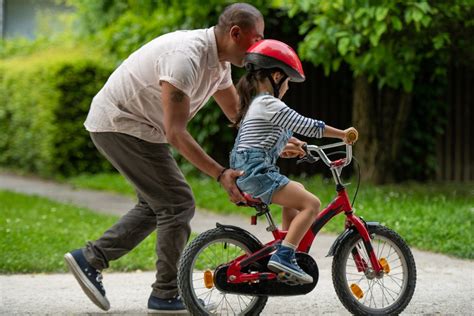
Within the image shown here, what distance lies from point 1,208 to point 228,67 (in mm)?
6178

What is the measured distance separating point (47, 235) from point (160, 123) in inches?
140

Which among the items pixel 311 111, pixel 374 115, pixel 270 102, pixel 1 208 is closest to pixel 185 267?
pixel 270 102

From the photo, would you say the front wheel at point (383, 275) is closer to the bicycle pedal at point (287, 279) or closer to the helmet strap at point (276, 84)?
the bicycle pedal at point (287, 279)

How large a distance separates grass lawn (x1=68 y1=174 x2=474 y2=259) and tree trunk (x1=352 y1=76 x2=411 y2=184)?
0.41 m

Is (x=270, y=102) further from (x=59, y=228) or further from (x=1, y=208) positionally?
(x=1, y=208)

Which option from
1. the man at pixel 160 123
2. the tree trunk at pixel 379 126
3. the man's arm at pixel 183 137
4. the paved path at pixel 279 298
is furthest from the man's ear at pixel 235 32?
the tree trunk at pixel 379 126

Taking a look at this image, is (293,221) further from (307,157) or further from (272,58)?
(272,58)

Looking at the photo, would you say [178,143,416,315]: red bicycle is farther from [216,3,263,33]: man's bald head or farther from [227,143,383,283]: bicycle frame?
[216,3,263,33]: man's bald head

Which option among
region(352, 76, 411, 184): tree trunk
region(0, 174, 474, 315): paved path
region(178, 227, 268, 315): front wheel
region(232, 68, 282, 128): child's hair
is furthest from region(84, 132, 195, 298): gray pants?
region(352, 76, 411, 184): tree trunk

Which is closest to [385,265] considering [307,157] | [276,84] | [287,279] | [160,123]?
[287,279]

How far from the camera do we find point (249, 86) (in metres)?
5.18

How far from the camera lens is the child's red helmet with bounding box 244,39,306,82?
5.05 m

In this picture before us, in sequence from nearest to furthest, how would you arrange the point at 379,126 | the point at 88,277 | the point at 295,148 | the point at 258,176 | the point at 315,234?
the point at 258,176, the point at 315,234, the point at 295,148, the point at 88,277, the point at 379,126

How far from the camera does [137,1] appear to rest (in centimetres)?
1361
